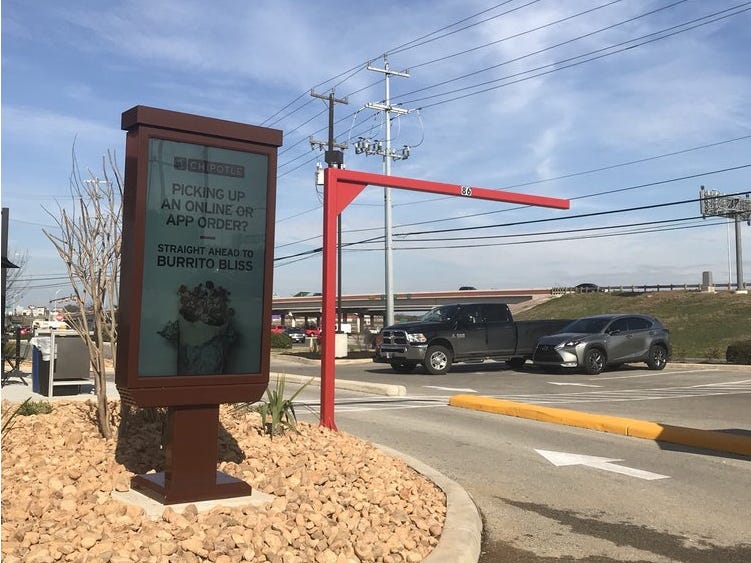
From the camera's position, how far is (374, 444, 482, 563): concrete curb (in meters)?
4.09

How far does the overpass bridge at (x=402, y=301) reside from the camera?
9544 cm

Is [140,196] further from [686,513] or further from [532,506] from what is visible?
[686,513]

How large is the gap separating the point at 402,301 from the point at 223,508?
105 meters

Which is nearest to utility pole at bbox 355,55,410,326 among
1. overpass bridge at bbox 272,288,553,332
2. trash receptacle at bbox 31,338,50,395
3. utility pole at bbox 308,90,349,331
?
utility pole at bbox 308,90,349,331

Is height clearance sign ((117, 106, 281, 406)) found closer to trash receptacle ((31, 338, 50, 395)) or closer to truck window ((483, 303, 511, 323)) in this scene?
trash receptacle ((31, 338, 50, 395))

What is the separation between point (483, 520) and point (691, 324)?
61.3m

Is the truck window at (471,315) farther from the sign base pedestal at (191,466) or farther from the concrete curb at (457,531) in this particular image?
the sign base pedestal at (191,466)

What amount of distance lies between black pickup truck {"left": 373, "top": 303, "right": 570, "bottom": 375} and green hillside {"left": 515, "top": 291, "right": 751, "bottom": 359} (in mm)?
24301

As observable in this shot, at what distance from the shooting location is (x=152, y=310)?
464 centimetres

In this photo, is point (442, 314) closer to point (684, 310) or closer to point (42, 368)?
point (42, 368)

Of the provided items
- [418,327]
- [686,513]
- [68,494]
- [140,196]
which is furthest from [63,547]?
[418,327]

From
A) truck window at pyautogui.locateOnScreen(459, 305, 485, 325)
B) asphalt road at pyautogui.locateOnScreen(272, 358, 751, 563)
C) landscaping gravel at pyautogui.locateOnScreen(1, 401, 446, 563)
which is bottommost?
asphalt road at pyautogui.locateOnScreen(272, 358, 751, 563)

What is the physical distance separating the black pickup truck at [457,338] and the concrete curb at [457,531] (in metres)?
13.9

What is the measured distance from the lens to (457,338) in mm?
20188
